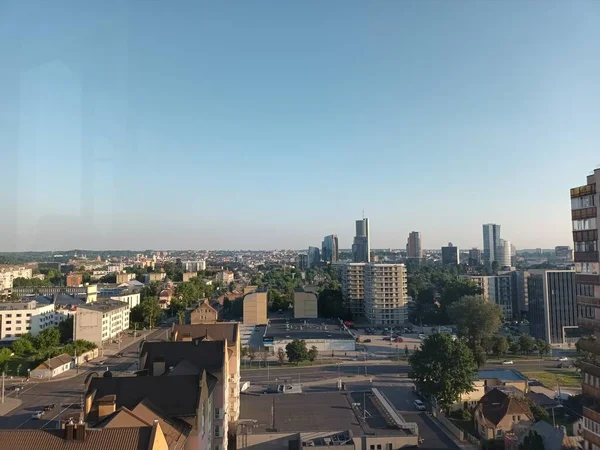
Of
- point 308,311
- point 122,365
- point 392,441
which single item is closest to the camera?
point 392,441

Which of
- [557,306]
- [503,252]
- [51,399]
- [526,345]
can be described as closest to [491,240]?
[503,252]

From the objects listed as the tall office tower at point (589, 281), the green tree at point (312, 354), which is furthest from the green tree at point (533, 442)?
the green tree at point (312, 354)

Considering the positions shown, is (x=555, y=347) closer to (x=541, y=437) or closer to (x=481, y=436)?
(x=481, y=436)

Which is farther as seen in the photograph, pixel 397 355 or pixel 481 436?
pixel 397 355

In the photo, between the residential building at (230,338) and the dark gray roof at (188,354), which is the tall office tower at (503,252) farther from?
the dark gray roof at (188,354)

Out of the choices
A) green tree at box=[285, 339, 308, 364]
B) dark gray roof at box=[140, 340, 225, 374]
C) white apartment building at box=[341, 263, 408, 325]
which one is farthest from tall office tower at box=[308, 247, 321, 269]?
dark gray roof at box=[140, 340, 225, 374]

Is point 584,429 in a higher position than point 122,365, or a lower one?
higher

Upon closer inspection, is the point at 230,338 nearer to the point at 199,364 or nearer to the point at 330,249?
the point at 199,364

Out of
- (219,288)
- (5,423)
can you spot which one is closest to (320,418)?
(5,423)
